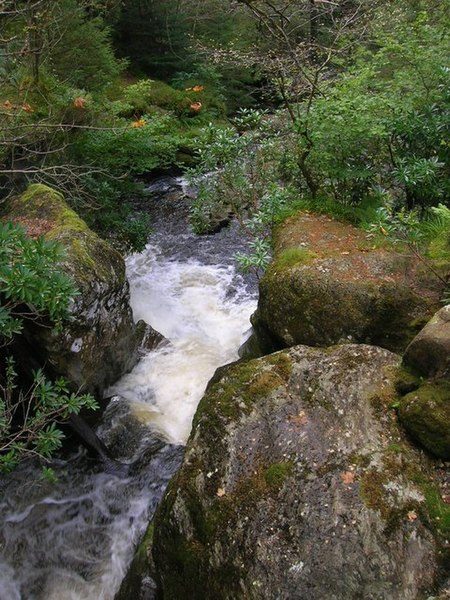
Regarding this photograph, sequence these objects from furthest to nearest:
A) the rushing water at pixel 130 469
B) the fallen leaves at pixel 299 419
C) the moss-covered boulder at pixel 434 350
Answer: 1. the rushing water at pixel 130 469
2. the fallen leaves at pixel 299 419
3. the moss-covered boulder at pixel 434 350

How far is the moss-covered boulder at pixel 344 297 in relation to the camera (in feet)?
16.3

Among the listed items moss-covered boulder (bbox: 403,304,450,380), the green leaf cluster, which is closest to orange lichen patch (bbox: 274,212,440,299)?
moss-covered boulder (bbox: 403,304,450,380)

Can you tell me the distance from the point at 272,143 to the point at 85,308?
3720 mm

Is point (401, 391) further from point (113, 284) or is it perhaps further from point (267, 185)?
point (267, 185)

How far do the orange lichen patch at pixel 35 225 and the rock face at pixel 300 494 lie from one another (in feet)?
13.6

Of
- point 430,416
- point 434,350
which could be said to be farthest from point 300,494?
point 434,350

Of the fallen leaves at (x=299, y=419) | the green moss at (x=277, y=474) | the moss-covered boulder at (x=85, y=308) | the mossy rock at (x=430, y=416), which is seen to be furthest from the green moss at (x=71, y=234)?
the mossy rock at (x=430, y=416)

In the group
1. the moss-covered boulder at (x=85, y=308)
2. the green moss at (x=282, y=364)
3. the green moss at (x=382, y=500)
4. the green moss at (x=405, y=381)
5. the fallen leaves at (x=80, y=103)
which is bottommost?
the moss-covered boulder at (x=85, y=308)

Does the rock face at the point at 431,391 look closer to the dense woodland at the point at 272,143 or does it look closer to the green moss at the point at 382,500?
the green moss at the point at 382,500

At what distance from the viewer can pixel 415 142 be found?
20.4 ft

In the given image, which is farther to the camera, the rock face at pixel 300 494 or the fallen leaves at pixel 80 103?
the fallen leaves at pixel 80 103

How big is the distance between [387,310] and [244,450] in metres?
2.39

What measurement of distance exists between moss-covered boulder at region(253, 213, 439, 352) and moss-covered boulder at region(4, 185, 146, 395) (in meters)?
2.08

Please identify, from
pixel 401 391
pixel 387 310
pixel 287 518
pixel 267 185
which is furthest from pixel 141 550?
pixel 267 185
